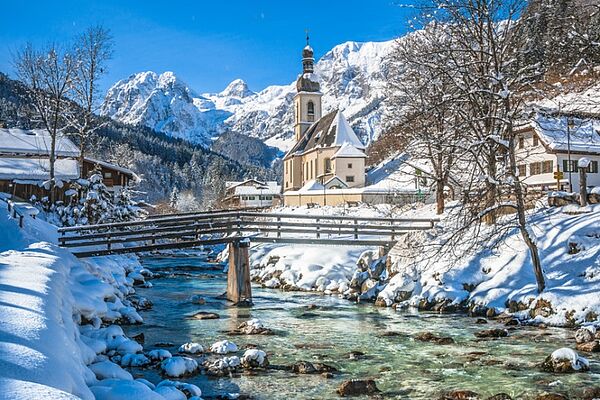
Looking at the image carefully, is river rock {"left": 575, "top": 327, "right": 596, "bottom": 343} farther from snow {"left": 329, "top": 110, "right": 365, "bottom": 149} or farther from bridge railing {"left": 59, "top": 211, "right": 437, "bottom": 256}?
snow {"left": 329, "top": 110, "right": 365, "bottom": 149}

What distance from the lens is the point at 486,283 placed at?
1986 centimetres

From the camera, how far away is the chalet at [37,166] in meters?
39.5

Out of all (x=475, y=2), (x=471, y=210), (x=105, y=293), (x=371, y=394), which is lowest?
(x=371, y=394)

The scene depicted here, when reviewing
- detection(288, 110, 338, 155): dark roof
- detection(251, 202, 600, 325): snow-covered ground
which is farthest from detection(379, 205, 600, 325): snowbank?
detection(288, 110, 338, 155): dark roof

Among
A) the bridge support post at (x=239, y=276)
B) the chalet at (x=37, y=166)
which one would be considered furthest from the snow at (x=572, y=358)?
the chalet at (x=37, y=166)

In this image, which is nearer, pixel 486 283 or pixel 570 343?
pixel 570 343

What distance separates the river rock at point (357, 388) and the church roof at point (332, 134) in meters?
60.8

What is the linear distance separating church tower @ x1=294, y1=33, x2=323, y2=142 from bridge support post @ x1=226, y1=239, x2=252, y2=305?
6786cm

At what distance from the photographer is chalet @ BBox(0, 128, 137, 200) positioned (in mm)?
39500

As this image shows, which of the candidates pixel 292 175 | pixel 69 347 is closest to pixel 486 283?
pixel 69 347

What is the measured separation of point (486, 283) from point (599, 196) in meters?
6.00

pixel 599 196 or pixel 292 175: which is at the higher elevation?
pixel 292 175

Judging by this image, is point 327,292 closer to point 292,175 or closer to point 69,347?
point 69,347

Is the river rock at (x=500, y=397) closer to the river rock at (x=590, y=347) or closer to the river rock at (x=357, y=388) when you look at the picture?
the river rock at (x=357, y=388)
